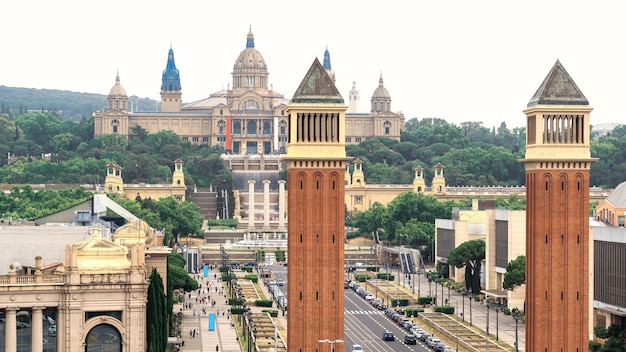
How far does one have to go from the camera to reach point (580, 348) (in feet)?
309

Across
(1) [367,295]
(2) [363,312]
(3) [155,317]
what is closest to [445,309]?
(2) [363,312]

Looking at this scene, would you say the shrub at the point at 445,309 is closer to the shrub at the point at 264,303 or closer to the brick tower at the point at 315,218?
the shrub at the point at 264,303

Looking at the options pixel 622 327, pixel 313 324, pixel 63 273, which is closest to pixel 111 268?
pixel 63 273

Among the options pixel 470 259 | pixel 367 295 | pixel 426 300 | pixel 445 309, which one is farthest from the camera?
pixel 470 259

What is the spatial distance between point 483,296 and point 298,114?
69.9 meters

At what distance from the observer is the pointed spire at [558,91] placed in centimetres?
9362

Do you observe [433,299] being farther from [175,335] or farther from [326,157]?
[326,157]

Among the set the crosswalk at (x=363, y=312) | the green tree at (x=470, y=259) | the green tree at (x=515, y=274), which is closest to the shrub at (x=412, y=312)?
the crosswalk at (x=363, y=312)

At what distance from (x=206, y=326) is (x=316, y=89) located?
47.1m

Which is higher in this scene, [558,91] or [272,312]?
[558,91]

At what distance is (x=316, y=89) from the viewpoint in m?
92.9

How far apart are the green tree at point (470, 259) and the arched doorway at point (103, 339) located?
7118 cm

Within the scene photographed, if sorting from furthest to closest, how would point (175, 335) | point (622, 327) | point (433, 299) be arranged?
1. point (433, 299)
2. point (175, 335)
3. point (622, 327)

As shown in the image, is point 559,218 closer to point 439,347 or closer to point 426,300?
point 439,347
